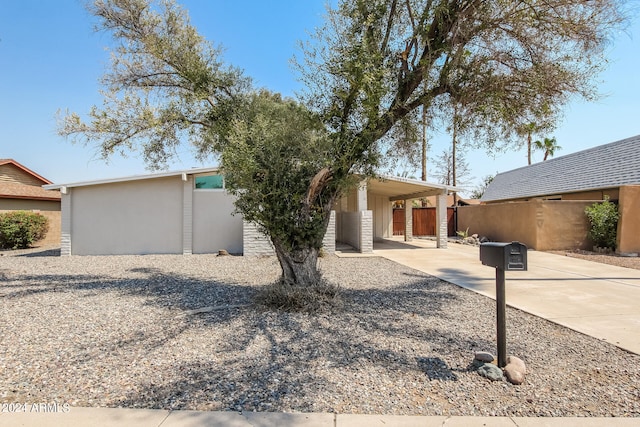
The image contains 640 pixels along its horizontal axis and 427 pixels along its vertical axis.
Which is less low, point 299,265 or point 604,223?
point 604,223

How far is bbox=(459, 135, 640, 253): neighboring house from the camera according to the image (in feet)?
42.9

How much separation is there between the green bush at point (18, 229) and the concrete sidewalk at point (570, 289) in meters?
17.6

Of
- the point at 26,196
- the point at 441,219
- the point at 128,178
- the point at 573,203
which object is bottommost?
the point at 441,219

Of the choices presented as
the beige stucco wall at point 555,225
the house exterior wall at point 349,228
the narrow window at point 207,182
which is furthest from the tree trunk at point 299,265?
the beige stucco wall at point 555,225

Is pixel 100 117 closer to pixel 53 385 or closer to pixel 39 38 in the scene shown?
pixel 39 38

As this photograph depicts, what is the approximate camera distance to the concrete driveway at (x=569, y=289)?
5.00 m

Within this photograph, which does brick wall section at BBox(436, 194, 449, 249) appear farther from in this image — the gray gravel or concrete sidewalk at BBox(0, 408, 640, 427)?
concrete sidewalk at BBox(0, 408, 640, 427)

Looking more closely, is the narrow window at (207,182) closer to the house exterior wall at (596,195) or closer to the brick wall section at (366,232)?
the brick wall section at (366,232)

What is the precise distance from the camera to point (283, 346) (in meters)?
4.12

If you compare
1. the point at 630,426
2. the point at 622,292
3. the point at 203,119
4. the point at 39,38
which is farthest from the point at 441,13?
the point at 39,38

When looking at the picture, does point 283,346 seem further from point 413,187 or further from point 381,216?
point 381,216

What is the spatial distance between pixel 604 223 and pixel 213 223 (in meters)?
15.0

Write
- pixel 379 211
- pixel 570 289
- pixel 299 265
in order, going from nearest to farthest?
pixel 299 265 < pixel 570 289 < pixel 379 211

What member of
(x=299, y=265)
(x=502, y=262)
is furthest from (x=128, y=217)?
(x=502, y=262)
